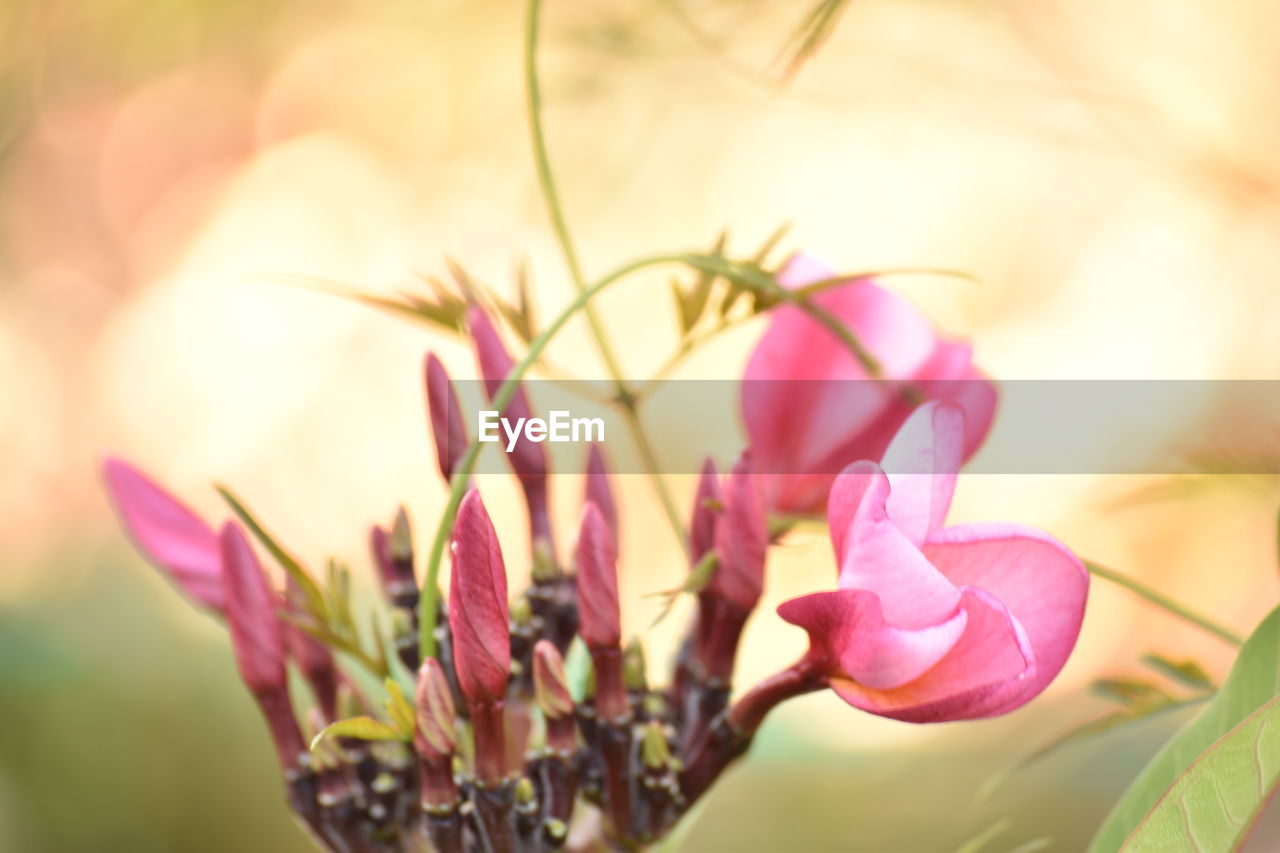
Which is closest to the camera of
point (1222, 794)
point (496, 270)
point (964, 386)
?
point (1222, 794)

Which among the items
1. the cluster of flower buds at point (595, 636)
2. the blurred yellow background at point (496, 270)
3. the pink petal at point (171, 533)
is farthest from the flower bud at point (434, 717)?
the blurred yellow background at point (496, 270)

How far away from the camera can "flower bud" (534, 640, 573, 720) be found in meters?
0.23

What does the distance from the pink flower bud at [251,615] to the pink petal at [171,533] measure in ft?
0.11

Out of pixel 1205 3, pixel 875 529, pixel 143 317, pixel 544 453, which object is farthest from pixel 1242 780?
pixel 143 317

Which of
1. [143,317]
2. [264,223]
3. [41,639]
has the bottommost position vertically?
[41,639]

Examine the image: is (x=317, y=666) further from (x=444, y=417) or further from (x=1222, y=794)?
(x=1222, y=794)

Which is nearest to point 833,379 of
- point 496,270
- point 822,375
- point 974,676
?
point 822,375

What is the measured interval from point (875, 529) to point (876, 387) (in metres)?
0.10

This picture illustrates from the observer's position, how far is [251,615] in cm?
27

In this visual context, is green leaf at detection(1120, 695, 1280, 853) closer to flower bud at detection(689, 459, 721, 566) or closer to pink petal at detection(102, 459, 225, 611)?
flower bud at detection(689, 459, 721, 566)

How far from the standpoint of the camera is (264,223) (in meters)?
1.56

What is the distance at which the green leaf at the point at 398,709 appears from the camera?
0.21 meters

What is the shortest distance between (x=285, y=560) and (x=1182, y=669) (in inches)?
7.6

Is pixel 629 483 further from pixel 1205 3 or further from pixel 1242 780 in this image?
pixel 1242 780
